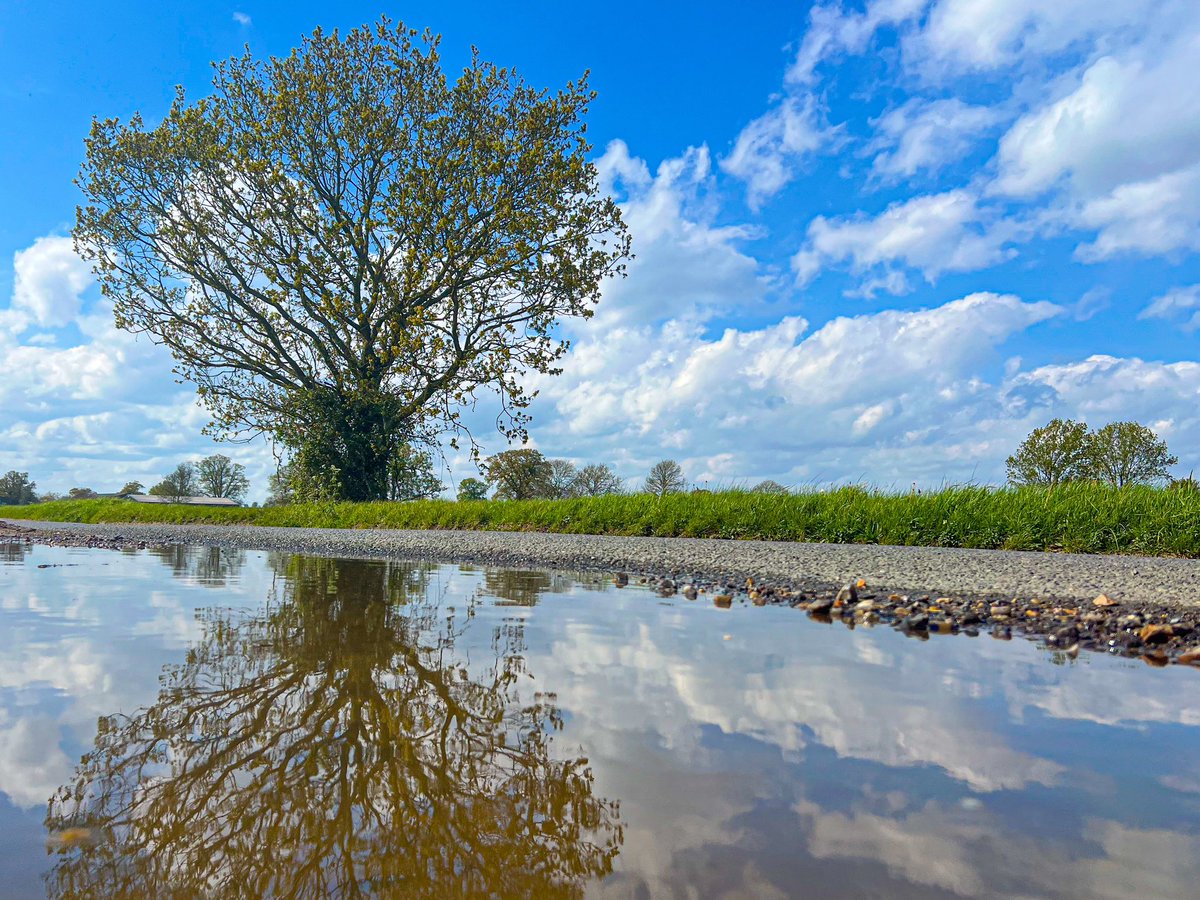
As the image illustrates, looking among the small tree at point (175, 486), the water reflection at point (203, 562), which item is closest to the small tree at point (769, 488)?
the water reflection at point (203, 562)

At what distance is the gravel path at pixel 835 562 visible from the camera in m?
6.21

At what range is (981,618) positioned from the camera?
16.6 ft

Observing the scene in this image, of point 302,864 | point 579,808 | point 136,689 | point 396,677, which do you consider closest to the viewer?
point 302,864

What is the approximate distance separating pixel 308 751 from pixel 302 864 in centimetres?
→ 69

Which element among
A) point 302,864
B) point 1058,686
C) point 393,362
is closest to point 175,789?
point 302,864

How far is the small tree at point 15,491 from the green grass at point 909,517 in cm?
5955

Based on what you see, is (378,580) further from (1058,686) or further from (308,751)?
(1058,686)

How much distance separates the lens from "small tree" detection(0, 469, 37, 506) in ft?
190

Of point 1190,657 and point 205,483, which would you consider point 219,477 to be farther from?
point 1190,657

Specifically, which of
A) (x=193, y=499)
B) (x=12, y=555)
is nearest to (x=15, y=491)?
(x=193, y=499)

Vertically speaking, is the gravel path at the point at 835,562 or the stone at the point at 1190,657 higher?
the gravel path at the point at 835,562

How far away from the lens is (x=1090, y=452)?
109 feet

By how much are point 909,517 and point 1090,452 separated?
92.5 ft

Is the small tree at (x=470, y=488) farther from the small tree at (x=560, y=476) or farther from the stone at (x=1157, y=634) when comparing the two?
the stone at (x=1157, y=634)
